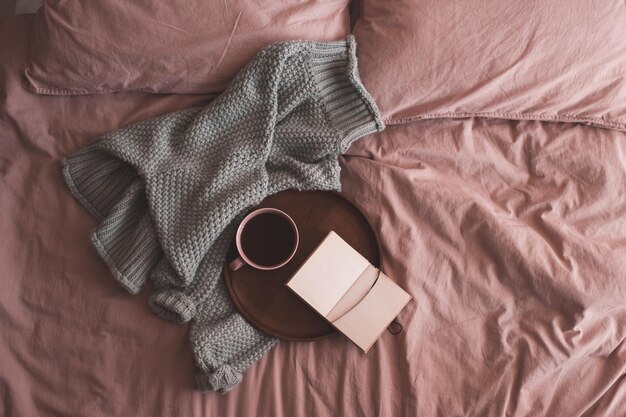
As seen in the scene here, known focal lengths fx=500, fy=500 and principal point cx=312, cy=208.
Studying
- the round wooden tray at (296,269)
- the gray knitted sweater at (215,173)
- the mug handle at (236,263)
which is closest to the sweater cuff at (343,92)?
the gray knitted sweater at (215,173)

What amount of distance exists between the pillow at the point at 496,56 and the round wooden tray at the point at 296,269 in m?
0.22

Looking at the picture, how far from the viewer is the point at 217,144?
3.02 ft

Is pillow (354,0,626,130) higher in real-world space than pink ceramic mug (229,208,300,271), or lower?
higher

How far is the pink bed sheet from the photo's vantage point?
0.84 metres

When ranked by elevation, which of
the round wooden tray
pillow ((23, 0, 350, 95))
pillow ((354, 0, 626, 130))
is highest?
pillow ((354, 0, 626, 130))

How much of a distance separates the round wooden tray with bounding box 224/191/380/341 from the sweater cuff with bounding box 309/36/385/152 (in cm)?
12

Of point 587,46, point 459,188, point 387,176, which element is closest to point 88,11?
point 387,176

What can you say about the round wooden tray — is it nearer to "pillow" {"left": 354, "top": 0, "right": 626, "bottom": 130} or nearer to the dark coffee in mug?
the dark coffee in mug

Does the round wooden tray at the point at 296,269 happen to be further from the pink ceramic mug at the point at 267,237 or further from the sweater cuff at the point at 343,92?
the sweater cuff at the point at 343,92

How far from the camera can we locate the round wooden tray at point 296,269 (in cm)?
85

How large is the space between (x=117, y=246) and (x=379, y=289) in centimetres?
47

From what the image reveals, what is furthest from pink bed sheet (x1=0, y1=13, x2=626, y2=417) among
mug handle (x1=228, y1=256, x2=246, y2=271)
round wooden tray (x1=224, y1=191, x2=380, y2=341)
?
mug handle (x1=228, y1=256, x2=246, y2=271)

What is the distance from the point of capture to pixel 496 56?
0.93m

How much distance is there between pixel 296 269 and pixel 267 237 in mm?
76
